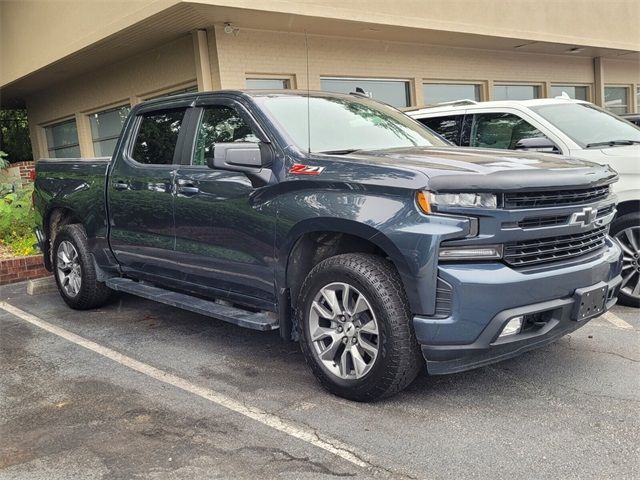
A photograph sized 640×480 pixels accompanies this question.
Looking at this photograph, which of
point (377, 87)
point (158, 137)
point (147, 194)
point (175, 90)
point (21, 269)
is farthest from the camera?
point (377, 87)

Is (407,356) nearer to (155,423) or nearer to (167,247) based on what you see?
(155,423)

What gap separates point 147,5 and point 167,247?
5.55 meters

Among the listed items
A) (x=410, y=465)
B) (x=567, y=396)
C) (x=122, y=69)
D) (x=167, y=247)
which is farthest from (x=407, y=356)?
(x=122, y=69)

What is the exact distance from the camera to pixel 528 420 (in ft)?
11.4

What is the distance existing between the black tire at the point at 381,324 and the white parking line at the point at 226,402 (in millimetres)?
435

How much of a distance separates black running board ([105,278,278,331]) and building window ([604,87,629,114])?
16.5 meters

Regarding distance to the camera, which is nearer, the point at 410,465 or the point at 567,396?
the point at 410,465

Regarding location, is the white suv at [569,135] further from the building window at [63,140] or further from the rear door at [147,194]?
the building window at [63,140]

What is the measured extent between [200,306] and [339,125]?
1712mm

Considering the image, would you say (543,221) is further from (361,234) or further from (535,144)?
(535,144)

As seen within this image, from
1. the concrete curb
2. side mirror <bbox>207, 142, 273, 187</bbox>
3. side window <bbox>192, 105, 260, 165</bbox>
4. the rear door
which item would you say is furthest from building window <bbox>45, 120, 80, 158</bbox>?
side mirror <bbox>207, 142, 273, 187</bbox>

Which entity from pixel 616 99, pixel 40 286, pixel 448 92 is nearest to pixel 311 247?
pixel 40 286

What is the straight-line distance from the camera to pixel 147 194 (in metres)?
5.18

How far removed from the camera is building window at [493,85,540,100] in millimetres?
15153
